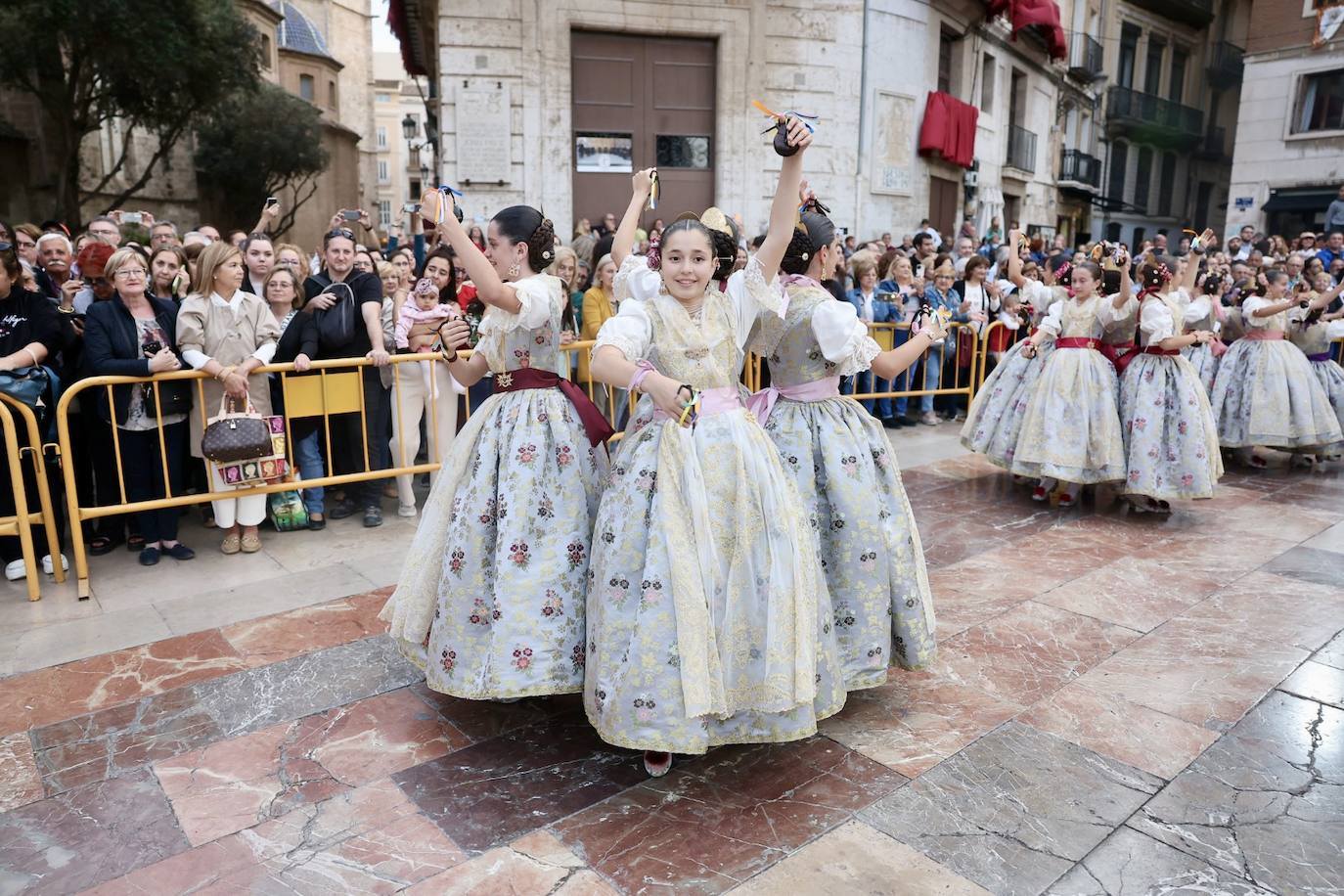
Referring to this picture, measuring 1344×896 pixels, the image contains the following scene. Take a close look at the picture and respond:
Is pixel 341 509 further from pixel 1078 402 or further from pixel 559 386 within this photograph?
pixel 1078 402

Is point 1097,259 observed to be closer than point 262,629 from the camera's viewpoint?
No

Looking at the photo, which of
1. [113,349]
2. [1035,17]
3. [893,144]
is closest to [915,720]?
[113,349]

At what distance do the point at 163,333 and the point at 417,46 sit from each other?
21358 mm

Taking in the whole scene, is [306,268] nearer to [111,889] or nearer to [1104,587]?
[111,889]

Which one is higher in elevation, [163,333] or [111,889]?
[163,333]

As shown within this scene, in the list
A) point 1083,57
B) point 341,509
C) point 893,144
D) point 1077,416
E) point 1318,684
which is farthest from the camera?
point 1083,57

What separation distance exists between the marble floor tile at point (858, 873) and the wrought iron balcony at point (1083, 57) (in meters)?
27.3

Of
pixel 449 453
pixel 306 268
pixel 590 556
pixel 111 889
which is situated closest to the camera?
pixel 111 889

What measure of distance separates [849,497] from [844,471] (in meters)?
0.10

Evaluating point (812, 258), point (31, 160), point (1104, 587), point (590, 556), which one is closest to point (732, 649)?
point (590, 556)

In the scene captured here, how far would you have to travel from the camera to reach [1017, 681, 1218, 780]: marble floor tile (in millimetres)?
3256

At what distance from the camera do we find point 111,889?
254cm

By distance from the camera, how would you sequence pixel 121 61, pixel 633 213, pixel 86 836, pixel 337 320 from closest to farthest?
pixel 86 836 < pixel 633 213 < pixel 337 320 < pixel 121 61

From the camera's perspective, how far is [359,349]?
621 centimetres
